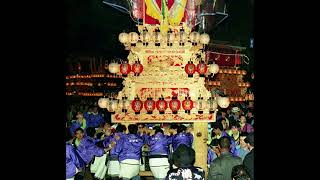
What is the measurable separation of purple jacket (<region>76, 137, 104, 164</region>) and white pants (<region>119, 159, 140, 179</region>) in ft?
0.94

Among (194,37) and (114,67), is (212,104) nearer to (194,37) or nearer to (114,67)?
(194,37)

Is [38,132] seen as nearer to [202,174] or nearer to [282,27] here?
[202,174]

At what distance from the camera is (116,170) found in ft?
15.3

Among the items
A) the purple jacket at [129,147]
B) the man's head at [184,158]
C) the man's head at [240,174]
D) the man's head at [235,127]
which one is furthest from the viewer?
the man's head at [235,127]

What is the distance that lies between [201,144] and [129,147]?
2.80 ft

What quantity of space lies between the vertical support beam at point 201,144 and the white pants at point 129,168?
707 millimetres

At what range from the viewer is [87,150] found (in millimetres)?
4391

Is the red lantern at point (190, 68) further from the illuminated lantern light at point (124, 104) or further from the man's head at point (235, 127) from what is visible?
the man's head at point (235, 127)

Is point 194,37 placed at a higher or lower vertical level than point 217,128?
higher

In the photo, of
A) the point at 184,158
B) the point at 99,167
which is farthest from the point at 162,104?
the point at 184,158

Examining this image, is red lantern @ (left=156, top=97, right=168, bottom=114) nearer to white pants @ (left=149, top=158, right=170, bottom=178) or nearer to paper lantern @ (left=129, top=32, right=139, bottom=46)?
white pants @ (left=149, top=158, right=170, bottom=178)

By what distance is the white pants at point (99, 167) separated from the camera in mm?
4578

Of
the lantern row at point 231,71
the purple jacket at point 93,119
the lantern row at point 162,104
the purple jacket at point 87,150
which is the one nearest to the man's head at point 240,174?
the lantern row at point 162,104

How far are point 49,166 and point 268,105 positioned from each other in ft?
5.52
